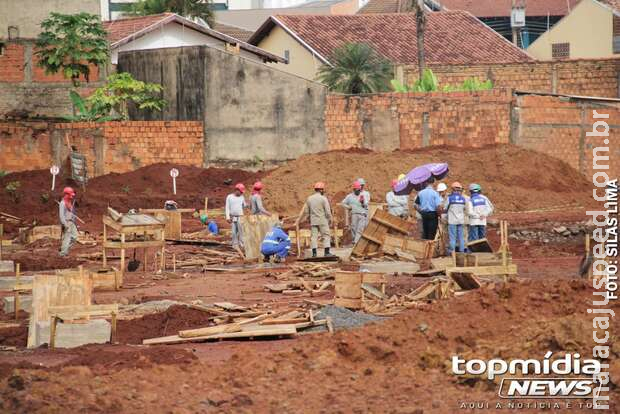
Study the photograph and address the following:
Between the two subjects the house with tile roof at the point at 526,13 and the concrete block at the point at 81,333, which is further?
the house with tile roof at the point at 526,13

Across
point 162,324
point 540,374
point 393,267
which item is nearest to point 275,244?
point 393,267

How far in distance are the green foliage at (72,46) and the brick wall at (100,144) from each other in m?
2.97

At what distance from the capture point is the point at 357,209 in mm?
28953

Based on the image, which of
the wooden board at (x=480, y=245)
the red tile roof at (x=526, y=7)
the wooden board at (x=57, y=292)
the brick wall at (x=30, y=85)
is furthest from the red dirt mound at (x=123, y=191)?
the red tile roof at (x=526, y=7)

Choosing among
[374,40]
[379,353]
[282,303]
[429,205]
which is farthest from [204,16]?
[379,353]

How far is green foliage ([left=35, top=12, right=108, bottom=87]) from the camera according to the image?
145 feet

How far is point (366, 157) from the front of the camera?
128 ft

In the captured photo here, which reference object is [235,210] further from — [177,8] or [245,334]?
[177,8]

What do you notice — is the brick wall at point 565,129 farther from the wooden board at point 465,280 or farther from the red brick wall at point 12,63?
the wooden board at point 465,280

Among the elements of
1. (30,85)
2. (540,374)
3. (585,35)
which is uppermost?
(585,35)

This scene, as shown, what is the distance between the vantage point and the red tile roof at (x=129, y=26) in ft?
170

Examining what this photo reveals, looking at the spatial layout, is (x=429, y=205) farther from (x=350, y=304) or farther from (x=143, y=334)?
(x=143, y=334)

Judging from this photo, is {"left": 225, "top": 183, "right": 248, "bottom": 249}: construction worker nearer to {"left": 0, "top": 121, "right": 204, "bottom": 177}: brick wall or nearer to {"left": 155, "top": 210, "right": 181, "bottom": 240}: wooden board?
{"left": 155, "top": 210, "right": 181, "bottom": 240}: wooden board

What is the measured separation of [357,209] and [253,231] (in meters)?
2.45
